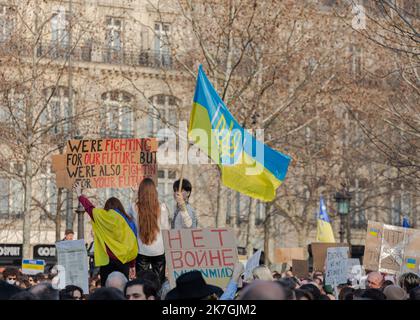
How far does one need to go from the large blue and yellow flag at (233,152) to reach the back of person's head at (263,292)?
25.7 feet

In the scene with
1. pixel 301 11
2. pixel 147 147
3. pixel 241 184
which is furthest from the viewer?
pixel 301 11

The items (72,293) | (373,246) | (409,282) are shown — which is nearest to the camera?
(72,293)

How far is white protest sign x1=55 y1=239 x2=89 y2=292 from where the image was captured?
1212cm

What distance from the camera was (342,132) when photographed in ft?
130

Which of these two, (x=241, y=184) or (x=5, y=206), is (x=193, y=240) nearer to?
(x=241, y=184)

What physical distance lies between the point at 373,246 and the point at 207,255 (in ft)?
21.1

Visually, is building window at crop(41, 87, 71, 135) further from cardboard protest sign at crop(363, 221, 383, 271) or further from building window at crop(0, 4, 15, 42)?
cardboard protest sign at crop(363, 221, 383, 271)

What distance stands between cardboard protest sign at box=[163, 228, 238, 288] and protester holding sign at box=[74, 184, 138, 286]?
6.44 ft

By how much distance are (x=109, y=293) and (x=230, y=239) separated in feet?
8.63

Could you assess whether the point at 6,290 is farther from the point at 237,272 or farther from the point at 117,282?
the point at 117,282

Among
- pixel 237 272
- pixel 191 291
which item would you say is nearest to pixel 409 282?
pixel 237 272

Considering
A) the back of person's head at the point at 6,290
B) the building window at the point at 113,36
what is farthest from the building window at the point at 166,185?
the back of person's head at the point at 6,290

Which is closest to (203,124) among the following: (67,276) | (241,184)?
(241,184)

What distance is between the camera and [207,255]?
1016 cm
